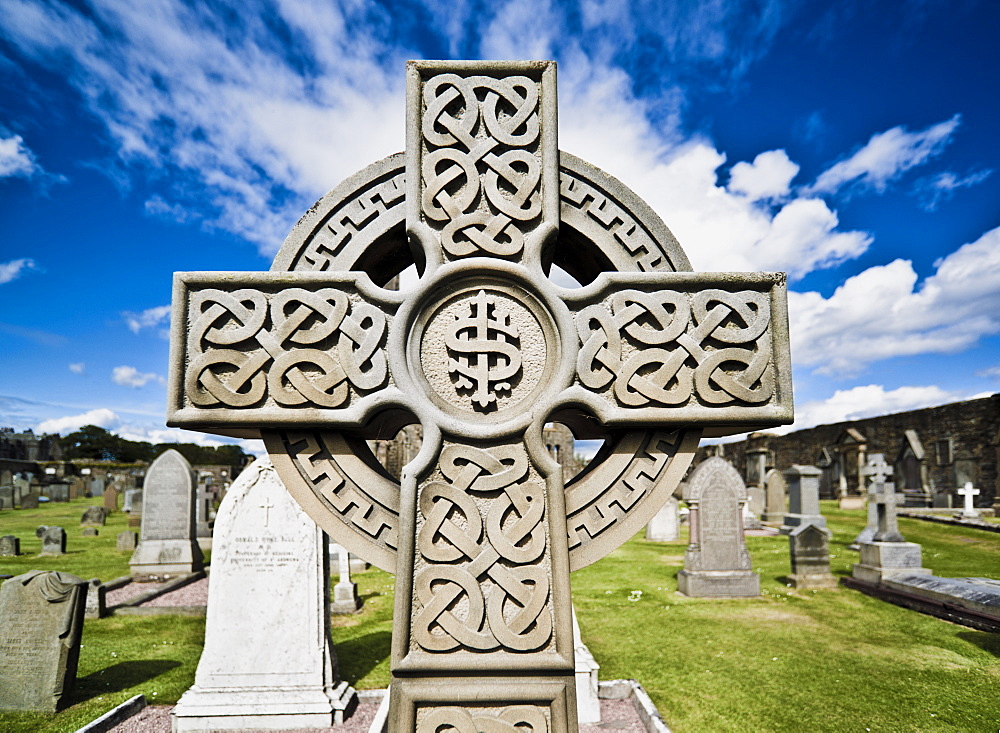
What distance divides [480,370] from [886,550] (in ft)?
35.4

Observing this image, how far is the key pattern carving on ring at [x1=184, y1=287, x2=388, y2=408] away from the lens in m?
2.04

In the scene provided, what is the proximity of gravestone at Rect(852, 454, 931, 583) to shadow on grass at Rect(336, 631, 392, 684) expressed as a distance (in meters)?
8.40

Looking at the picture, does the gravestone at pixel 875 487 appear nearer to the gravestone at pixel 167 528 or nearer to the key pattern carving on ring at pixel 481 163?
the key pattern carving on ring at pixel 481 163

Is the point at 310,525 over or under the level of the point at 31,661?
over

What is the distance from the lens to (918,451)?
86.5 ft

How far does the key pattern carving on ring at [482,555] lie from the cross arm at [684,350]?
0.37 m

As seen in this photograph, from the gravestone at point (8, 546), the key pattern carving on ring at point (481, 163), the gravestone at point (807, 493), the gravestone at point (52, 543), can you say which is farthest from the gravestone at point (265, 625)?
the gravestone at point (807, 493)

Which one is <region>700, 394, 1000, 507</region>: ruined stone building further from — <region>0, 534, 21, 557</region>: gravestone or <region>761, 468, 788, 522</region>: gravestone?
<region>0, 534, 21, 557</region>: gravestone

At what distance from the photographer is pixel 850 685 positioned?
18.8 feet

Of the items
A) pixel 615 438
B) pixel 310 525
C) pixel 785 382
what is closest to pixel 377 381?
pixel 615 438

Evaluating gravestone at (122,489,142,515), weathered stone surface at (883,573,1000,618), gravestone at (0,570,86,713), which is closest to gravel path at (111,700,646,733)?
gravestone at (0,570,86,713)

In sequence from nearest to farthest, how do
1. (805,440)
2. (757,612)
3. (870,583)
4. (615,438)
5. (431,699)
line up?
(431,699) → (615,438) → (757,612) → (870,583) → (805,440)

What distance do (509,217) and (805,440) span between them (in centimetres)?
3688

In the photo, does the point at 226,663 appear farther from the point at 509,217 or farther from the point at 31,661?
the point at 509,217
